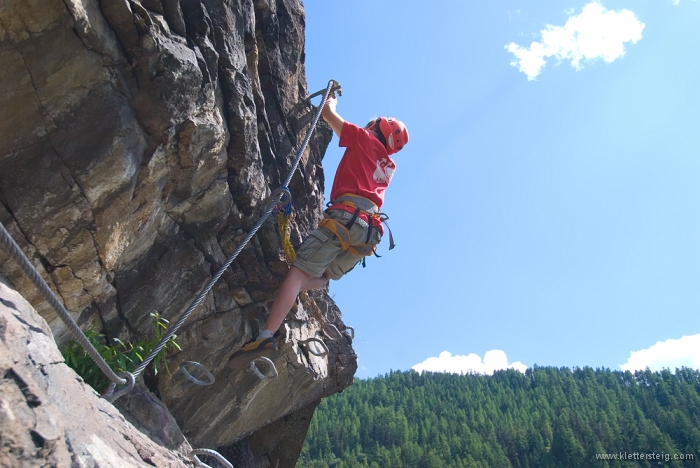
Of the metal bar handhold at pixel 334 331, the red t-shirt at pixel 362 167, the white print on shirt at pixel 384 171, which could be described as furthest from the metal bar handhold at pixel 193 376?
the white print on shirt at pixel 384 171

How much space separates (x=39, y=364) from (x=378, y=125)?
15.8 feet

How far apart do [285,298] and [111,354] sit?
176 cm

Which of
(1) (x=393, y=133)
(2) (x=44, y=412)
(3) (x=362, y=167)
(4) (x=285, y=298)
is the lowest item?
(2) (x=44, y=412)

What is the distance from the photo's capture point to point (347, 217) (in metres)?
5.76

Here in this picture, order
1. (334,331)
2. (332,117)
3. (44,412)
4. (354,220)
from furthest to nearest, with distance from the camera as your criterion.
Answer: (334,331) → (332,117) → (354,220) → (44,412)

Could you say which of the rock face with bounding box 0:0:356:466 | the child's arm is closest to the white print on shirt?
the child's arm

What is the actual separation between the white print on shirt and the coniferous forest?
70.6 meters

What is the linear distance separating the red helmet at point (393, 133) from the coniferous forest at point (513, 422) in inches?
2784

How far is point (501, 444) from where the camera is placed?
250 ft

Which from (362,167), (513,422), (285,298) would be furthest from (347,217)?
(513,422)

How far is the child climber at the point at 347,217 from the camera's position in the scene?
5.59m

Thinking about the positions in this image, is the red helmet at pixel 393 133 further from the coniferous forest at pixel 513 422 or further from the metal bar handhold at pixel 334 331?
the coniferous forest at pixel 513 422

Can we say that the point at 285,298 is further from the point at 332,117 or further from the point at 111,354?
the point at 332,117

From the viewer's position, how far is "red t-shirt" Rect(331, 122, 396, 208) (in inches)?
238
